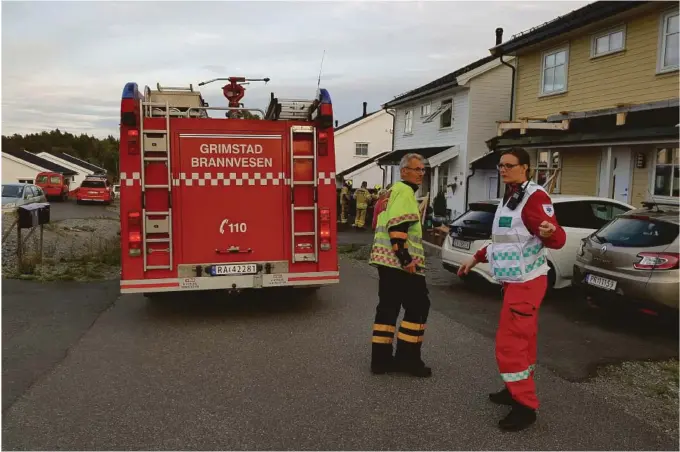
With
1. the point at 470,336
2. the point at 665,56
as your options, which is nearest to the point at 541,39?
the point at 665,56

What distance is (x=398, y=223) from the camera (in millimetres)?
4945

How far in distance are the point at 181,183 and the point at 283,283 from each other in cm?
173

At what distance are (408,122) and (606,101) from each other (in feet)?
43.6

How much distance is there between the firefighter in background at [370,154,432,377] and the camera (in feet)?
16.5

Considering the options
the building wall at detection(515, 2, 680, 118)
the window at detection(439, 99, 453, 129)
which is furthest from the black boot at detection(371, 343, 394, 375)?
the window at detection(439, 99, 453, 129)

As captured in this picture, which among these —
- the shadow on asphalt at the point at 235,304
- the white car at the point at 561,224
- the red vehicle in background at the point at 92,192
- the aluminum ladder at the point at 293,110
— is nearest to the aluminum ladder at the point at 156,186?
the shadow on asphalt at the point at 235,304

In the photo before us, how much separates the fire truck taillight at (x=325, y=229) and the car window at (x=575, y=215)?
3.68 m

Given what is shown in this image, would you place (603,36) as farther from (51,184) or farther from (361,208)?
(51,184)

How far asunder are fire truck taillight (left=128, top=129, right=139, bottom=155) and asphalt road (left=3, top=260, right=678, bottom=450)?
2104mm

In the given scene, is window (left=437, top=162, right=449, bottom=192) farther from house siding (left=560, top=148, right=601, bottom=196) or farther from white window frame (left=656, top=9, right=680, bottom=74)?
white window frame (left=656, top=9, right=680, bottom=74)

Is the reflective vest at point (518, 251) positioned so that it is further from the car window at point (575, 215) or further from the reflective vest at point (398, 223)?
the car window at point (575, 215)

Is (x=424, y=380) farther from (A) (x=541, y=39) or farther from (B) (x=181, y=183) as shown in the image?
(A) (x=541, y=39)

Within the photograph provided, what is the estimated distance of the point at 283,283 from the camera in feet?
23.7

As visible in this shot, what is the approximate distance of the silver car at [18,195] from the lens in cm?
2406
